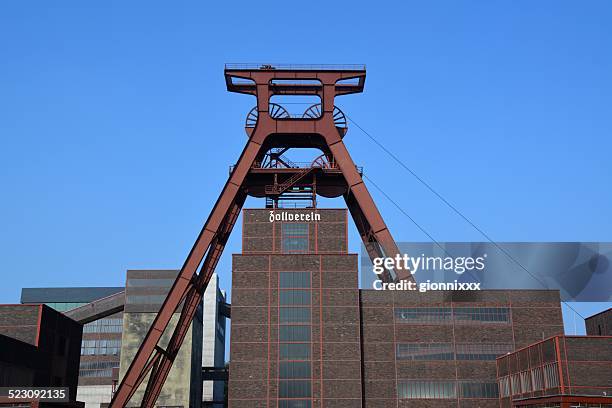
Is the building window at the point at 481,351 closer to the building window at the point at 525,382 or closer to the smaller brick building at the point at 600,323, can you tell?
the building window at the point at 525,382

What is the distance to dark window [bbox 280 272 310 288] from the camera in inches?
2143

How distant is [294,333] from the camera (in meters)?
53.1

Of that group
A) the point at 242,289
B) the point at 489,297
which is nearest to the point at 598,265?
the point at 489,297

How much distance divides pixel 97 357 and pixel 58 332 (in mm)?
41175

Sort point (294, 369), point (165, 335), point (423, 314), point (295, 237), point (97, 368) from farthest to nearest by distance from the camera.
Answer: point (97, 368) → point (165, 335) → point (295, 237) → point (423, 314) → point (294, 369)

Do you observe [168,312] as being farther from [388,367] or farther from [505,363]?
[505,363]

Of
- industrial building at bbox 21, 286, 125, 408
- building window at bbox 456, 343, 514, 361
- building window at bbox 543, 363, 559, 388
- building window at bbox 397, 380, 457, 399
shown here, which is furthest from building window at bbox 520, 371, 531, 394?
industrial building at bbox 21, 286, 125, 408

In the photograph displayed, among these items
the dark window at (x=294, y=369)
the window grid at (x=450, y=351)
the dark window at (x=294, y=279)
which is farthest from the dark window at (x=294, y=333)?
the window grid at (x=450, y=351)

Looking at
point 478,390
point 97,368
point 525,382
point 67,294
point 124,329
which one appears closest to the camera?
point 525,382

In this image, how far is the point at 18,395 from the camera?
4244 centimetres

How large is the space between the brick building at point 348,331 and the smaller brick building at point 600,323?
4.05m

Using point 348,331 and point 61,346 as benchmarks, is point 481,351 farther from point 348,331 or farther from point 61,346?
point 61,346
